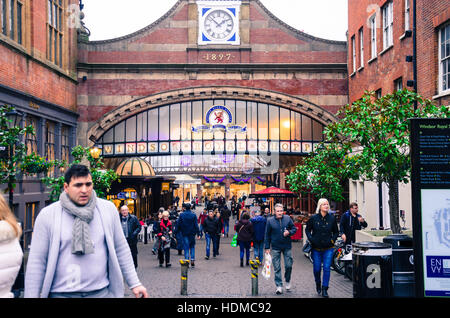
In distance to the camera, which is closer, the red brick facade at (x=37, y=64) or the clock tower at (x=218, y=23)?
the red brick facade at (x=37, y=64)

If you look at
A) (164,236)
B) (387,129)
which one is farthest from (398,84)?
(164,236)

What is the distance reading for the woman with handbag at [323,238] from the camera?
31.6 ft

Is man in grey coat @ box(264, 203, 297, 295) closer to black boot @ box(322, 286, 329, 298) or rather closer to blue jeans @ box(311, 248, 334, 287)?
blue jeans @ box(311, 248, 334, 287)

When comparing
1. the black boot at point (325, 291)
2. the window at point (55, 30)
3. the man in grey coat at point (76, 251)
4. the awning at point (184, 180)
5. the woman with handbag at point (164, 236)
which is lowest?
the black boot at point (325, 291)

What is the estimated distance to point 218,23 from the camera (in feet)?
91.5

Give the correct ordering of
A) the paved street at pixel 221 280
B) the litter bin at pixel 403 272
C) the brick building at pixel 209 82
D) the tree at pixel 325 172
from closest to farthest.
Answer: the litter bin at pixel 403 272 < the paved street at pixel 221 280 < the tree at pixel 325 172 < the brick building at pixel 209 82

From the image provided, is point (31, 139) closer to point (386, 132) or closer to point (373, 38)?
point (373, 38)

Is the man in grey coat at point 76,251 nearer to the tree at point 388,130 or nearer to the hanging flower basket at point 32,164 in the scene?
the tree at point 388,130

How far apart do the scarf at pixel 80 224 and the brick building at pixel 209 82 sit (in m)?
23.5

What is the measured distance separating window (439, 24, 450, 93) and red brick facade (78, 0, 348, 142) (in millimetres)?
11955

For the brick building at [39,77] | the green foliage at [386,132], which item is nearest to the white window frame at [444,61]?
the green foliage at [386,132]

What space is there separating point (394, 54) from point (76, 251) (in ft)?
60.6

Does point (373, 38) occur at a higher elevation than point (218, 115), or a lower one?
higher
